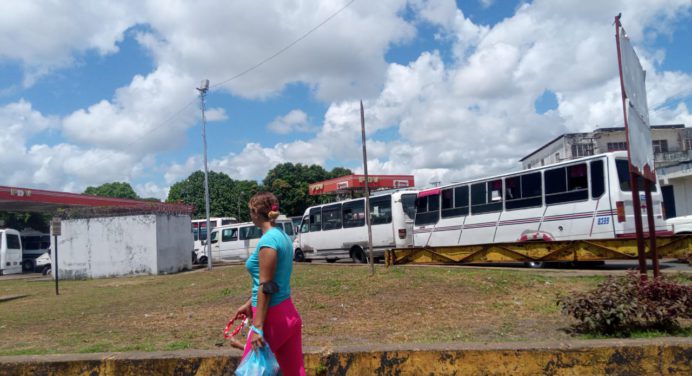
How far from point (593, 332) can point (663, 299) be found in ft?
2.37

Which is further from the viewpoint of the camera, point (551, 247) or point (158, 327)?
point (551, 247)

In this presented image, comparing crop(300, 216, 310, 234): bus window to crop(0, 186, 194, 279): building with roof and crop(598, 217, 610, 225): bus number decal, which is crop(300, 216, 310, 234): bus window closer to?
crop(0, 186, 194, 279): building with roof

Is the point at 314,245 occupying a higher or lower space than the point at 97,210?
lower

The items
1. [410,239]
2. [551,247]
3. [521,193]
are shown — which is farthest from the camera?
[410,239]

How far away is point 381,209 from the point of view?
18219 mm

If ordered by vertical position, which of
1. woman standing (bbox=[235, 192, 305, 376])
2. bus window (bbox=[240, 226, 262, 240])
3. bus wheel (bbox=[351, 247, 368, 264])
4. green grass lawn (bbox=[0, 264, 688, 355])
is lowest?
green grass lawn (bbox=[0, 264, 688, 355])

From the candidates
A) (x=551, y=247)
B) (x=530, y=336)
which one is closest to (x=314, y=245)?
(x=551, y=247)

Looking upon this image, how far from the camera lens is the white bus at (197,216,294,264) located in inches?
1074

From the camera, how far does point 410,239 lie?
1778 centimetres

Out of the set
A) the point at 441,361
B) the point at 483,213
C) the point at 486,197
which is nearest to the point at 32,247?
the point at 483,213

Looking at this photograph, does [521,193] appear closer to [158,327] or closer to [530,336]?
[530,336]

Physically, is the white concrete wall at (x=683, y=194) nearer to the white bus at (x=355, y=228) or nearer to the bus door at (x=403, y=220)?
the bus door at (x=403, y=220)

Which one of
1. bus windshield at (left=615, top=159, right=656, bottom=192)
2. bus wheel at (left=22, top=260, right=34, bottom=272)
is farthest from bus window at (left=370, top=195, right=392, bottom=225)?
bus wheel at (left=22, top=260, right=34, bottom=272)

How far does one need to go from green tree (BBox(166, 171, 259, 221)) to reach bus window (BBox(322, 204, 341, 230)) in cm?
3248
